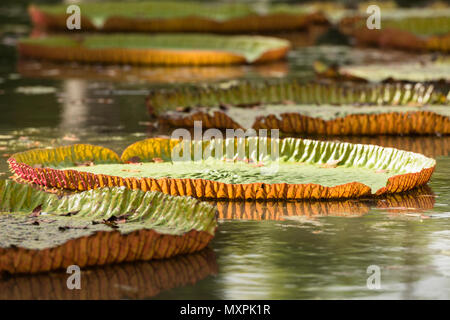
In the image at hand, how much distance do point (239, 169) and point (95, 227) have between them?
1908 mm

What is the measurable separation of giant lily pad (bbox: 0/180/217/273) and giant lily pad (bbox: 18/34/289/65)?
10098mm

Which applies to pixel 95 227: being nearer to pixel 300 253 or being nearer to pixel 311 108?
pixel 300 253

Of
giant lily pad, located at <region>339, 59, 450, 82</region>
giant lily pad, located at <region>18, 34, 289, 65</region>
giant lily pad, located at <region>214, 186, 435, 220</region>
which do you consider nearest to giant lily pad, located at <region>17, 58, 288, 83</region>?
giant lily pad, located at <region>18, 34, 289, 65</region>

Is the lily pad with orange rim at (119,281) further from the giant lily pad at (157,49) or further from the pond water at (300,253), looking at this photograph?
→ the giant lily pad at (157,49)

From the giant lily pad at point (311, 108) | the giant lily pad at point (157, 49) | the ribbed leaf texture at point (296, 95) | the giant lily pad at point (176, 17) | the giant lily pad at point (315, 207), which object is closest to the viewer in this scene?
the giant lily pad at point (315, 207)

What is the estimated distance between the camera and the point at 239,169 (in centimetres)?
725

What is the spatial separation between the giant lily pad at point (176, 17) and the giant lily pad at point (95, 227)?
15.3 meters

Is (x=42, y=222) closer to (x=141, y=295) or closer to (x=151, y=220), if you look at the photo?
(x=151, y=220)

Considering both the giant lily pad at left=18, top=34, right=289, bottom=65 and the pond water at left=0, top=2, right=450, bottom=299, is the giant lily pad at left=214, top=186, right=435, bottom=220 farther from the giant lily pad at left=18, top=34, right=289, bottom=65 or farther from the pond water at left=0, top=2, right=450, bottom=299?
the giant lily pad at left=18, top=34, right=289, bottom=65

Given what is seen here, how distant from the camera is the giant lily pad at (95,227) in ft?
16.6

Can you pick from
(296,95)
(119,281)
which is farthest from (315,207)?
(296,95)

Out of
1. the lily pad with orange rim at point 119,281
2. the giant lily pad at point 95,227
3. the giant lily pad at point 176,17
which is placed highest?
the giant lily pad at point 176,17

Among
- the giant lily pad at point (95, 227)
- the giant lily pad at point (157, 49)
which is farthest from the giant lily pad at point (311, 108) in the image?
the giant lily pad at point (157, 49)

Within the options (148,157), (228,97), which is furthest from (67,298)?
(228,97)
